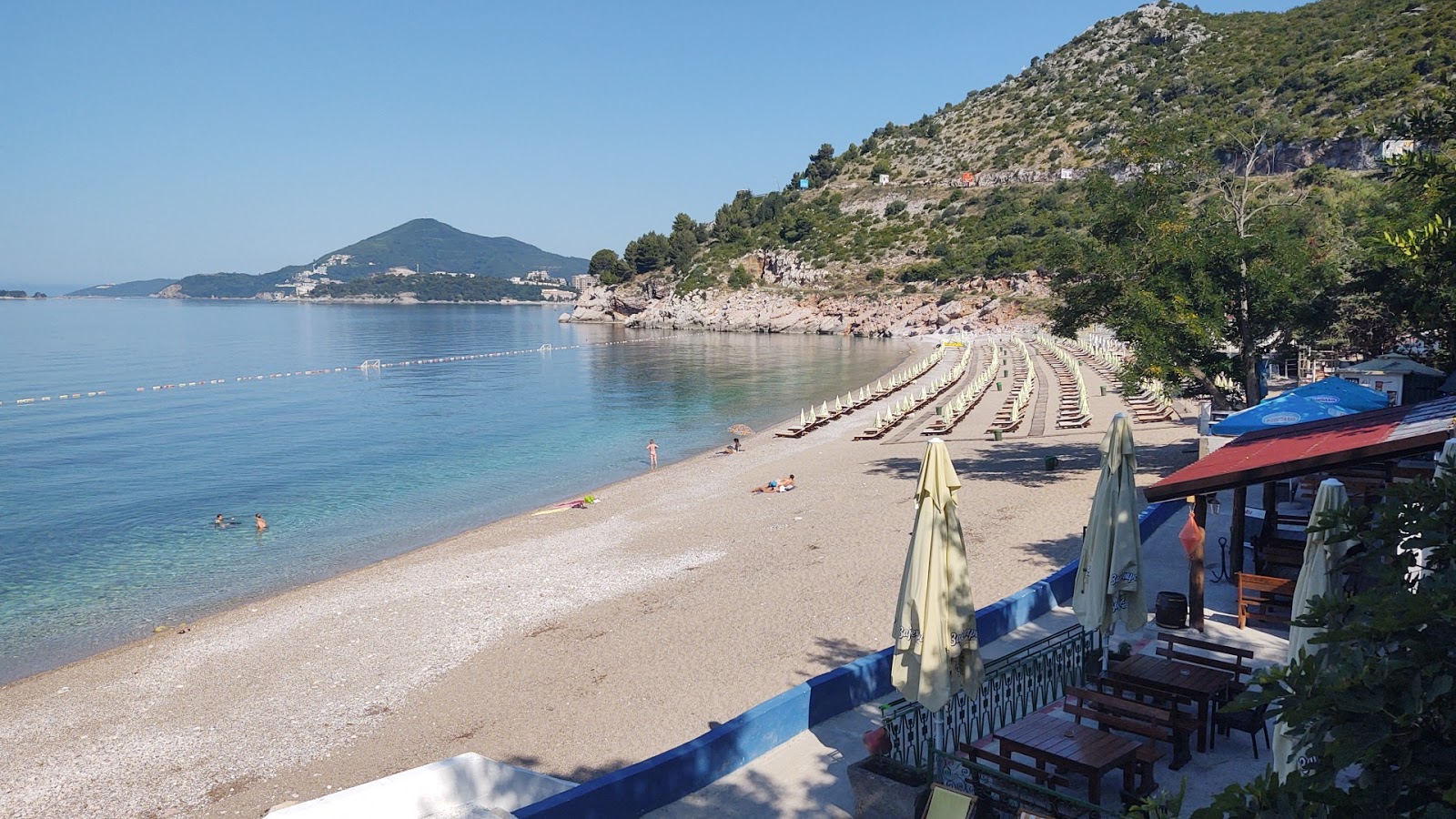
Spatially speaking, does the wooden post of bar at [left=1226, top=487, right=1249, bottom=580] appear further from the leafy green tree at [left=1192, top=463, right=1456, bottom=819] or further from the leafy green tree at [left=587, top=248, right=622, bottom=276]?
the leafy green tree at [left=587, top=248, right=622, bottom=276]

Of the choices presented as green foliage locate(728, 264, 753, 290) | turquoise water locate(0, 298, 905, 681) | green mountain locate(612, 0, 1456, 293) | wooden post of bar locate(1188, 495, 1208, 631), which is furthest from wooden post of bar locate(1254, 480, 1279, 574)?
green foliage locate(728, 264, 753, 290)

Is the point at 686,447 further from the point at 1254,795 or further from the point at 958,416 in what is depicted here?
the point at 1254,795

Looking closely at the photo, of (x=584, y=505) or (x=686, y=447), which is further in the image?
(x=686, y=447)

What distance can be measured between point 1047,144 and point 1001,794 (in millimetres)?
117890

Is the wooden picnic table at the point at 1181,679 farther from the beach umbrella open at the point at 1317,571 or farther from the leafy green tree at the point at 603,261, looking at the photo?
the leafy green tree at the point at 603,261

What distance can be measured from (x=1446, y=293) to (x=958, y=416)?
22.2 metres

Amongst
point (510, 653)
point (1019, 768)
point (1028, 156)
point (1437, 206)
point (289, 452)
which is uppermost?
point (1028, 156)

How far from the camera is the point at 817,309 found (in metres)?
105

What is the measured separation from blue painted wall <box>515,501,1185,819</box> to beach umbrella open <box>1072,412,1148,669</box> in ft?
4.87

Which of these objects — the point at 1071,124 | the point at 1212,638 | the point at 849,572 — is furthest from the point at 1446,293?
the point at 1071,124

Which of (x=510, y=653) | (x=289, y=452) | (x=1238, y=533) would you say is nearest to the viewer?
(x=1238, y=533)

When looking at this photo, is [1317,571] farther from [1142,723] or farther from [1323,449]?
[1323,449]

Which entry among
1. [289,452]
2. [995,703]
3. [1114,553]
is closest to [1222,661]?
[1114,553]

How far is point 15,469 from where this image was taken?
3244cm
